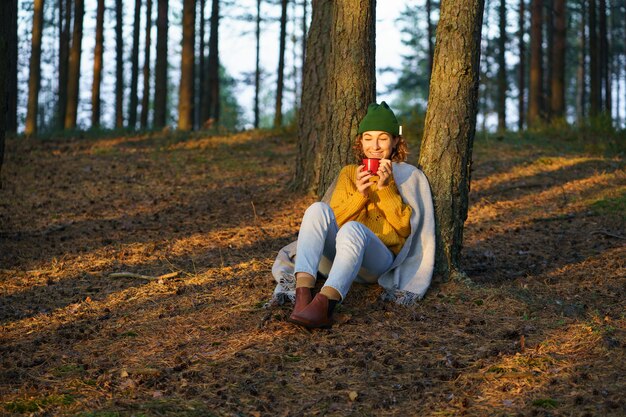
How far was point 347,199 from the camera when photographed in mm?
5363

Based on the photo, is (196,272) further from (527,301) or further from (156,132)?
(156,132)

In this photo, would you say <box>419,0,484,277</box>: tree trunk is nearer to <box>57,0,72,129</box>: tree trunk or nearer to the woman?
the woman

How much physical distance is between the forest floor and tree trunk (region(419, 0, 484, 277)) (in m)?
0.50

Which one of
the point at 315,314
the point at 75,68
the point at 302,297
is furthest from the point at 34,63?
the point at 315,314

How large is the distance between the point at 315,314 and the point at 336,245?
52 centimetres

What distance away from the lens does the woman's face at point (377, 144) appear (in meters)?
5.40

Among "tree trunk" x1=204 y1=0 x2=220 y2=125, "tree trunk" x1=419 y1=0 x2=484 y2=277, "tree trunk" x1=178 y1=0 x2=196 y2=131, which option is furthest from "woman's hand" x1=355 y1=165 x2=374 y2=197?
"tree trunk" x1=204 y1=0 x2=220 y2=125

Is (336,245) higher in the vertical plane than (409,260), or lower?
higher

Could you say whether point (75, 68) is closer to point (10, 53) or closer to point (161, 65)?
point (161, 65)

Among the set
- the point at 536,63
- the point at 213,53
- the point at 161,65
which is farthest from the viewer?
the point at 213,53

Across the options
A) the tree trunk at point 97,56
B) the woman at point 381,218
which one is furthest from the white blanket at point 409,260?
the tree trunk at point 97,56

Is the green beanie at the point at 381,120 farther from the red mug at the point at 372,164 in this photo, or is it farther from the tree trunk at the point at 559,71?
the tree trunk at the point at 559,71

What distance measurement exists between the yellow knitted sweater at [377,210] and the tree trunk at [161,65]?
1339 centimetres

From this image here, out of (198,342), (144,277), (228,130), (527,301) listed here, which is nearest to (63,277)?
(144,277)
